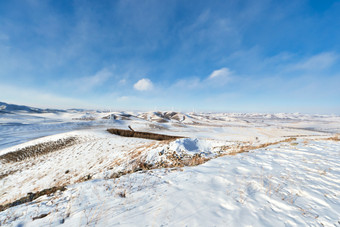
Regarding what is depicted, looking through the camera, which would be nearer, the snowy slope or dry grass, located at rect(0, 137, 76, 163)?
the snowy slope

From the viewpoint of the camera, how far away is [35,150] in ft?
59.5

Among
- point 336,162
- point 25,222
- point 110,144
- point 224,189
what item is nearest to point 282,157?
point 336,162

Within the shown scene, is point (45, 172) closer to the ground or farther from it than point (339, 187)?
closer to the ground

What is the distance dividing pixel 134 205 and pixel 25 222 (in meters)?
2.50

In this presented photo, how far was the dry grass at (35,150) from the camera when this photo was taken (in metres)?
16.7

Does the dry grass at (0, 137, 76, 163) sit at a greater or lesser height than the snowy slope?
lesser

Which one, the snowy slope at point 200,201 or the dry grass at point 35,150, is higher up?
the snowy slope at point 200,201

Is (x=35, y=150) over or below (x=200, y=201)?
below

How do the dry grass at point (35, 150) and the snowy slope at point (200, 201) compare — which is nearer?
the snowy slope at point (200, 201)

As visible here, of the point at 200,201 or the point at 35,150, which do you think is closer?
the point at 200,201

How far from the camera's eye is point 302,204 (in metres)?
3.46

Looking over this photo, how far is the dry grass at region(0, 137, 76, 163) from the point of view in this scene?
1672 centimetres

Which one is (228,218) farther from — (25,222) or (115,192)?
(25,222)

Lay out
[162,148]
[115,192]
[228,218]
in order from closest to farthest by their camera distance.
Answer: [228,218] → [115,192] → [162,148]
